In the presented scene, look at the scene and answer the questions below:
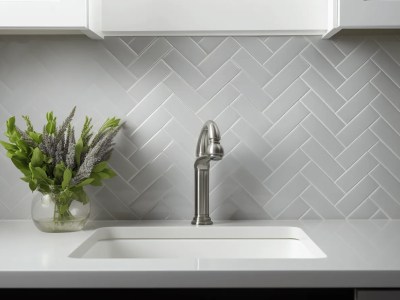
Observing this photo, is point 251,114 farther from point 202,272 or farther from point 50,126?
point 202,272

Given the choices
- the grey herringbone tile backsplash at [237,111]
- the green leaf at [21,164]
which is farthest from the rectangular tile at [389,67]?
the green leaf at [21,164]

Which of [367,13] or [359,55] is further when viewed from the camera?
[359,55]

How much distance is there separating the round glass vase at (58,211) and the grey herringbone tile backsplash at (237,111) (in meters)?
0.21

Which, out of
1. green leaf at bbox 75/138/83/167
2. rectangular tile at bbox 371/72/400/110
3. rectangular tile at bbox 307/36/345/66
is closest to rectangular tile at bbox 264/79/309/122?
rectangular tile at bbox 307/36/345/66

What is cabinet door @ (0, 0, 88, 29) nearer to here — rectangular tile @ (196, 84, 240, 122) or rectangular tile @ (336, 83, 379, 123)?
rectangular tile @ (196, 84, 240, 122)

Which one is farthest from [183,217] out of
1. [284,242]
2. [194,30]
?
[194,30]

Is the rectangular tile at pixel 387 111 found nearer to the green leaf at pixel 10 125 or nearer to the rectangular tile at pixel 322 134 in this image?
the rectangular tile at pixel 322 134

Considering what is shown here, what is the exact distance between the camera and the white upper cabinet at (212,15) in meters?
1.72

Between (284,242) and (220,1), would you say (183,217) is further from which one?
(220,1)

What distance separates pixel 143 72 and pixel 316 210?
2.21 feet

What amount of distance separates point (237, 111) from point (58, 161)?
557 millimetres

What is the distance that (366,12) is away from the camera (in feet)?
4.80

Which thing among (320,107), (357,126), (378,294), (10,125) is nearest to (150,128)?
(10,125)

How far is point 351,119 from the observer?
1760mm
